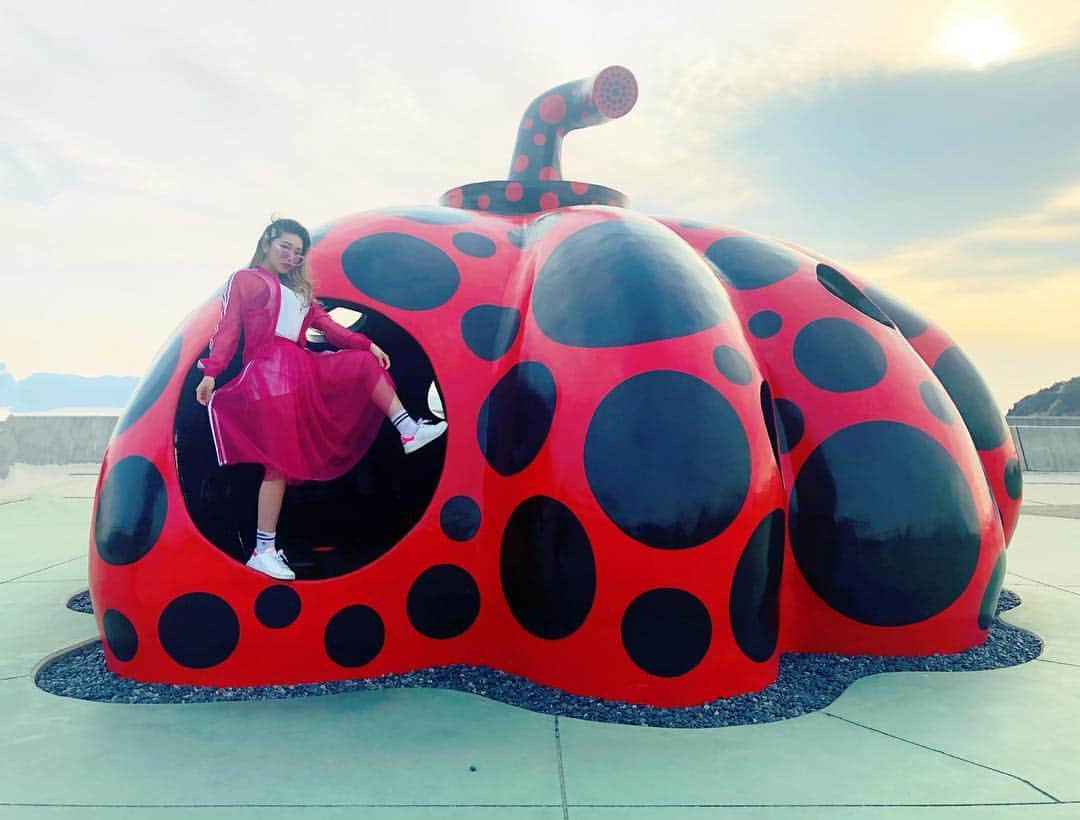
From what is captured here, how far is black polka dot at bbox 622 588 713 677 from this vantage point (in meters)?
4.79

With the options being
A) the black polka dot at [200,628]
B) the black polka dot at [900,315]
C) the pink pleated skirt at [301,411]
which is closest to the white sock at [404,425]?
the pink pleated skirt at [301,411]

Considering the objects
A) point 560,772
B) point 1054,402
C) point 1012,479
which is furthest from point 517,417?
point 1054,402

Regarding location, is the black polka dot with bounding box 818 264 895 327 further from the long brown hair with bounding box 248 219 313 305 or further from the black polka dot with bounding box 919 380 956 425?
the long brown hair with bounding box 248 219 313 305

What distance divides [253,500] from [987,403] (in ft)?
18.9

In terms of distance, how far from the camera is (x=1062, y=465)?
67.9 ft

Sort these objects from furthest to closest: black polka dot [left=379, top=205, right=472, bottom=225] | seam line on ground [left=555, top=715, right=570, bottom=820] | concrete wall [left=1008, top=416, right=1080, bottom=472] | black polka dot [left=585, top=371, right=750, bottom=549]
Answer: concrete wall [left=1008, top=416, right=1080, bottom=472] → black polka dot [left=379, top=205, right=472, bottom=225] → black polka dot [left=585, top=371, right=750, bottom=549] → seam line on ground [left=555, top=715, right=570, bottom=820]

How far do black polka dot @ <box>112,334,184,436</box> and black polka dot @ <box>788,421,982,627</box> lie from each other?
404 centimetres

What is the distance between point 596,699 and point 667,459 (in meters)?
1.38

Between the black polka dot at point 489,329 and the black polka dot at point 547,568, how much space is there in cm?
109

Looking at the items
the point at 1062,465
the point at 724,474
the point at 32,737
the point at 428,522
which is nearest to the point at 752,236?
the point at 724,474

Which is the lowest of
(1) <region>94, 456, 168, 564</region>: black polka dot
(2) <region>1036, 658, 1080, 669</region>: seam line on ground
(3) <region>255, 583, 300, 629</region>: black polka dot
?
(2) <region>1036, 658, 1080, 669</region>: seam line on ground

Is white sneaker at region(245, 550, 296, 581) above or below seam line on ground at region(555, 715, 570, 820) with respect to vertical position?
above

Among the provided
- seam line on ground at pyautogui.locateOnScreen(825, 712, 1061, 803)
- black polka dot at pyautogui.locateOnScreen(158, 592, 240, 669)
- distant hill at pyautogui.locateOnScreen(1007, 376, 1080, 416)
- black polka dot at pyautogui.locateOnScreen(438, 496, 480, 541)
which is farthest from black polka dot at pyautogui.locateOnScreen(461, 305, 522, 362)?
distant hill at pyautogui.locateOnScreen(1007, 376, 1080, 416)

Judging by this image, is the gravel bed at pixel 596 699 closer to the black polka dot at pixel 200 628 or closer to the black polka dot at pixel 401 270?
the black polka dot at pixel 200 628
